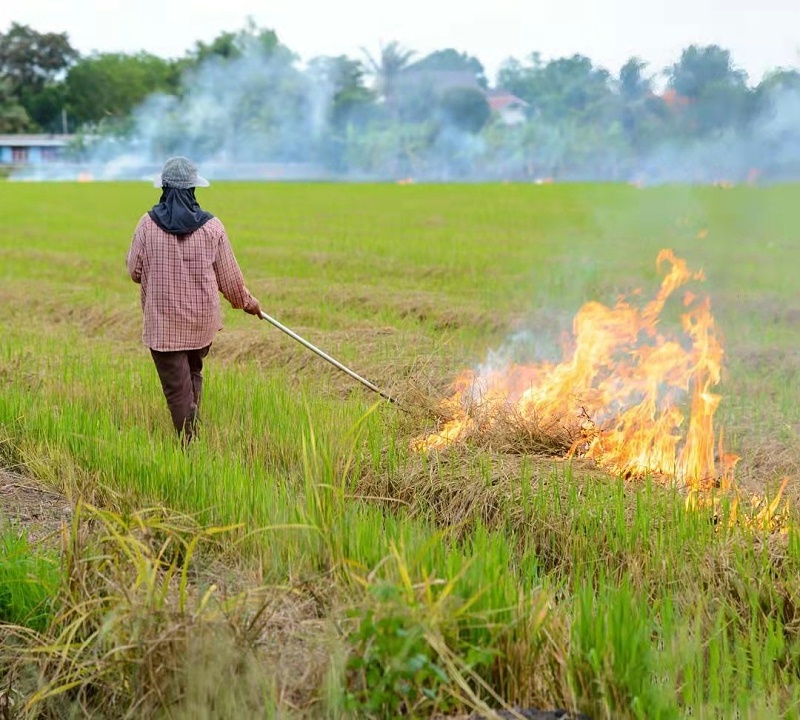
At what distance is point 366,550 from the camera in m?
3.73

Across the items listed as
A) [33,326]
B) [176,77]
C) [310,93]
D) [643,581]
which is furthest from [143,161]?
[643,581]

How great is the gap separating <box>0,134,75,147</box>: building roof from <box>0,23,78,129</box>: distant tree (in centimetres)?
419

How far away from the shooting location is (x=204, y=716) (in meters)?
2.87

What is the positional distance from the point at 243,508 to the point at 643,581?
5.15ft

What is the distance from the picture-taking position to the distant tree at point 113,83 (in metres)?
63.4

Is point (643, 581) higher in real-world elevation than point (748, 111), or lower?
lower

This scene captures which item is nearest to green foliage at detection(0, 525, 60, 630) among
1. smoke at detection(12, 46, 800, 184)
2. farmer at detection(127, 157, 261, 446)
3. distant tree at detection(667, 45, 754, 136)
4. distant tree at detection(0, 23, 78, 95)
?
farmer at detection(127, 157, 261, 446)

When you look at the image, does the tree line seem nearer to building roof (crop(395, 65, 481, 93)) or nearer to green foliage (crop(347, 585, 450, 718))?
building roof (crop(395, 65, 481, 93))

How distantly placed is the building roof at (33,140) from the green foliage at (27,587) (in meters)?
70.9

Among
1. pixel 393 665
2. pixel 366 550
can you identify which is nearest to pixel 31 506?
pixel 366 550

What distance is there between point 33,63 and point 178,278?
81.0m

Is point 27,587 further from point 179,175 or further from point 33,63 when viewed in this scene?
point 33,63

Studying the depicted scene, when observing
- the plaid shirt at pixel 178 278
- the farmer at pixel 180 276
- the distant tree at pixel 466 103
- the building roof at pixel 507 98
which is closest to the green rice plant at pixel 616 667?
the farmer at pixel 180 276

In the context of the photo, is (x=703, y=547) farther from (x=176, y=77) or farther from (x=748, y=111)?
(x=176, y=77)
